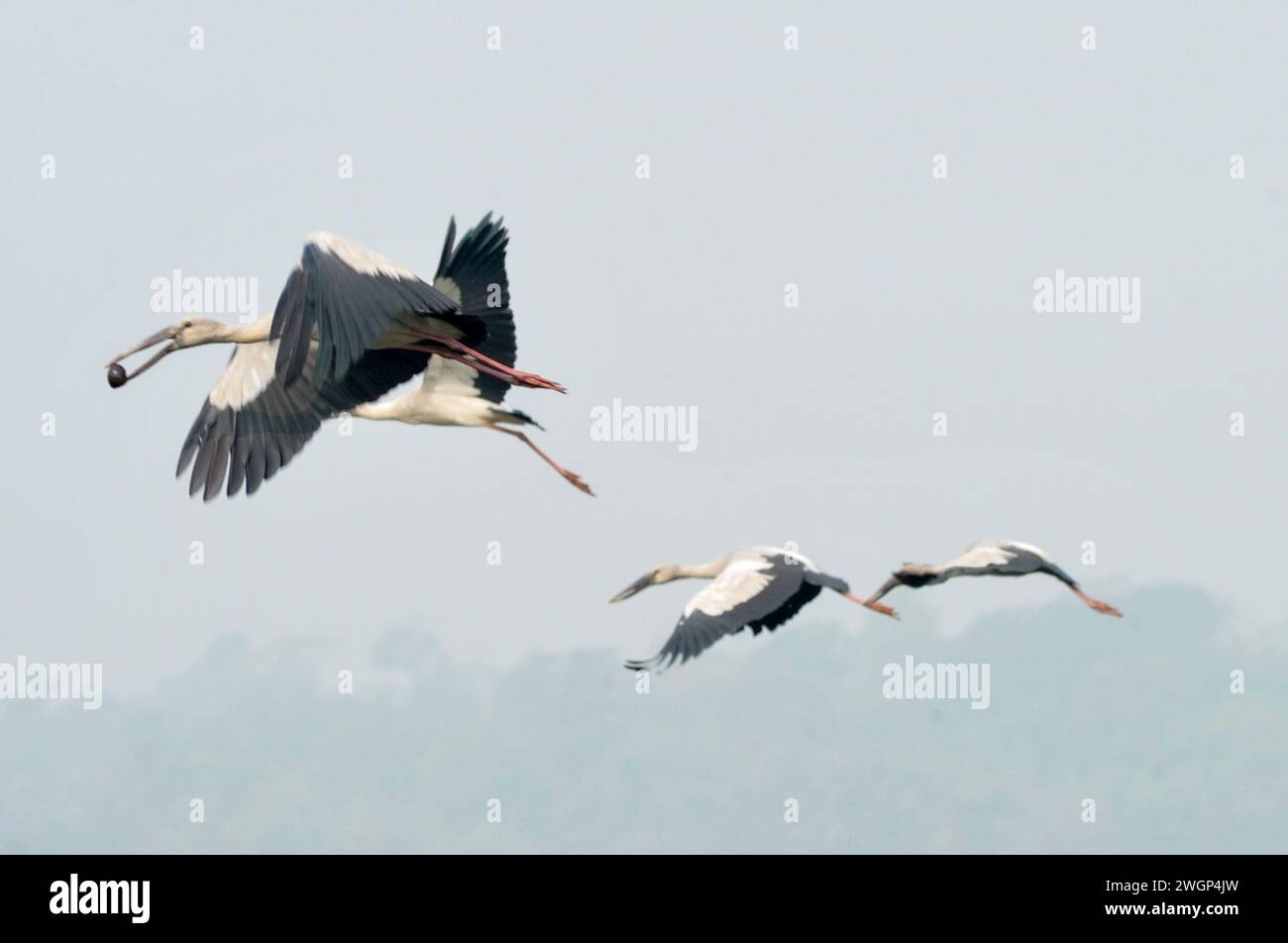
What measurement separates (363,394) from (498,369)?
1.20 metres

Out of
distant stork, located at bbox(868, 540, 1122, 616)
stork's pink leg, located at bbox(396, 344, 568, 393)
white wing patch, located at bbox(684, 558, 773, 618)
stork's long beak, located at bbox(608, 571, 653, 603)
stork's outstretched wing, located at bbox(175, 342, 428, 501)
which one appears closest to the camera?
stork's outstretched wing, located at bbox(175, 342, 428, 501)

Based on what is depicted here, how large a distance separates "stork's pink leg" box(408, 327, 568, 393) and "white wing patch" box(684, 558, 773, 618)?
7.46 feet

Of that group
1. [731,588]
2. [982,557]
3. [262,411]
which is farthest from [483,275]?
[982,557]

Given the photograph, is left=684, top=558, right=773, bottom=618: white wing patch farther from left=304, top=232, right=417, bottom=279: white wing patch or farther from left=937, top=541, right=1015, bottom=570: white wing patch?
left=304, top=232, right=417, bottom=279: white wing patch

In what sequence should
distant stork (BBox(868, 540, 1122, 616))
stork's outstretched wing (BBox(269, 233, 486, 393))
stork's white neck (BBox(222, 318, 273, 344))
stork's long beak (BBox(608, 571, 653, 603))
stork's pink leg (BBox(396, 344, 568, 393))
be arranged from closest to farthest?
stork's outstretched wing (BBox(269, 233, 486, 393)), stork's pink leg (BBox(396, 344, 568, 393)), stork's white neck (BBox(222, 318, 273, 344)), distant stork (BBox(868, 540, 1122, 616)), stork's long beak (BBox(608, 571, 653, 603))

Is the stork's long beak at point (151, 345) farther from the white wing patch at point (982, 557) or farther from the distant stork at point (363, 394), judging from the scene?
the white wing patch at point (982, 557)

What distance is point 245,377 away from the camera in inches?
789

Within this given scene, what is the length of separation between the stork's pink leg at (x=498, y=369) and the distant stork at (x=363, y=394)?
0.80 feet

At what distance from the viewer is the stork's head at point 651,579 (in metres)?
23.8

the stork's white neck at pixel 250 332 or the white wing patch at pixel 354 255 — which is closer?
the white wing patch at pixel 354 255

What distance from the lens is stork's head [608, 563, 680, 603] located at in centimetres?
2378

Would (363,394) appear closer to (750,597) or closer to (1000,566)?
(750,597)

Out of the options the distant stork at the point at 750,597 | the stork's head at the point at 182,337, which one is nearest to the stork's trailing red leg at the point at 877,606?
the distant stork at the point at 750,597

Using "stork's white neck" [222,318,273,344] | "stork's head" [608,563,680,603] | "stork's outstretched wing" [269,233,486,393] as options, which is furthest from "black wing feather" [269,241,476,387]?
"stork's head" [608,563,680,603]
